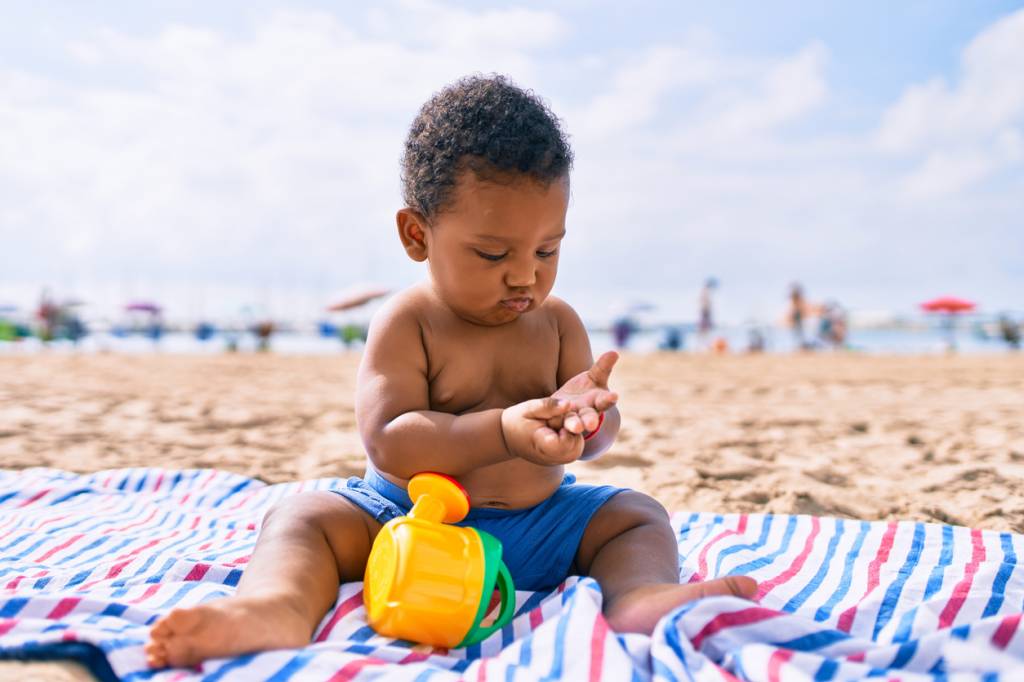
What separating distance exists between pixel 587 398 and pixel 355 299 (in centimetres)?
1718

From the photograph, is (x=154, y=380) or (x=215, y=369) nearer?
(x=154, y=380)

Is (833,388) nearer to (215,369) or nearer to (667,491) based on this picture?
(667,491)

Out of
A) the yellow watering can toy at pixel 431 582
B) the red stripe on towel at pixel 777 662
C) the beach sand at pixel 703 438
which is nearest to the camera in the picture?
the red stripe on towel at pixel 777 662

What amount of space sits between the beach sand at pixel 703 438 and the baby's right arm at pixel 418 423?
25.2 inches

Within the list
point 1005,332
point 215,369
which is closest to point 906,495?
point 215,369

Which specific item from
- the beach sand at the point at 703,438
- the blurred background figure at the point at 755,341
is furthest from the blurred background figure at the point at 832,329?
the beach sand at the point at 703,438

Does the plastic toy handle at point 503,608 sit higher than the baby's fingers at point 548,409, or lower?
lower

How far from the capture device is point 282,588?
1348 millimetres

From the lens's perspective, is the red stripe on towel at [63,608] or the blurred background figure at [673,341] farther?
the blurred background figure at [673,341]

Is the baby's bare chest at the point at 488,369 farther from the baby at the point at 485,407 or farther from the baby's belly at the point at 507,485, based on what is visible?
the baby's belly at the point at 507,485

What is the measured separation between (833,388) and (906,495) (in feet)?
14.5

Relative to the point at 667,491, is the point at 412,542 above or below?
above

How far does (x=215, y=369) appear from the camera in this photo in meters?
9.17

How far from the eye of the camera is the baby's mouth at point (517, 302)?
5.26ft
